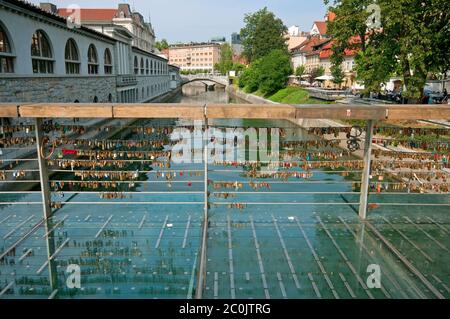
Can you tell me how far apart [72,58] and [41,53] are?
5.96m

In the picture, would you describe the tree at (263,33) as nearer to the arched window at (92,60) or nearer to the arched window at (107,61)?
the arched window at (107,61)

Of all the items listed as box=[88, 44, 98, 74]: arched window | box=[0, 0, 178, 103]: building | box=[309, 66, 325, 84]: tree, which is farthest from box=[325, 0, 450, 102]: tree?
box=[309, 66, 325, 84]: tree

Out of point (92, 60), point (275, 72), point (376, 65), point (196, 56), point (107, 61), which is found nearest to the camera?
point (376, 65)

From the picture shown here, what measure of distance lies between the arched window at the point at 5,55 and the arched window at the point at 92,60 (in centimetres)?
1349

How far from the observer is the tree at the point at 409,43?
21125 millimetres

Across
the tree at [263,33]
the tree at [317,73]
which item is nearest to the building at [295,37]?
the tree at [263,33]

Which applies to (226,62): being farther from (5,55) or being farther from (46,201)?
(46,201)

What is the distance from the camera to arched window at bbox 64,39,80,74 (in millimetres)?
27922

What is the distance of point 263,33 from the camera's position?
69.9 meters

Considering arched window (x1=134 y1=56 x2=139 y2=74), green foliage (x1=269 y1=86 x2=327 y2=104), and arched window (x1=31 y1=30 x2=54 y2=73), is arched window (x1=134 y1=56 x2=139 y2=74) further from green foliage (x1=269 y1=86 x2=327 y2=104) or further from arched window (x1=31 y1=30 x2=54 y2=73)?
arched window (x1=31 y1=30 x2=54 y2=73)

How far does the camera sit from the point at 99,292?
474 centimetres

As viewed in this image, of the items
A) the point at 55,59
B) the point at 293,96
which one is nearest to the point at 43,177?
the point at 55,59
